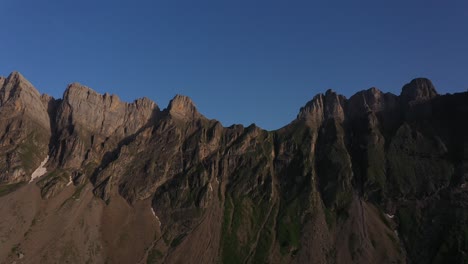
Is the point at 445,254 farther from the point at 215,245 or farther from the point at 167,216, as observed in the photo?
the point at 167,216

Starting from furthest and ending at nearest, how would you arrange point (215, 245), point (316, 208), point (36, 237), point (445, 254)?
point (316, 208), point (215, 245), point (36, 237), point (445, 254)

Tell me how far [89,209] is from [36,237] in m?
27.7

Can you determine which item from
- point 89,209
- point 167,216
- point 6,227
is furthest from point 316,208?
point 6,227

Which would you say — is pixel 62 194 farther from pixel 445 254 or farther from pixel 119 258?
pixel 445 254

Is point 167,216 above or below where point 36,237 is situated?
above

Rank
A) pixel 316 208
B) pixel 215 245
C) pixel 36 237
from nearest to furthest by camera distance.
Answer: pixel 36 237 < pixel 215 245 < pixel 316 208

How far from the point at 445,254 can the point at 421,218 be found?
21.7 meters

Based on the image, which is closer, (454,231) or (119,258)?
(454,231)

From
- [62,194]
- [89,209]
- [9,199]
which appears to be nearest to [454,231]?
[89,209]

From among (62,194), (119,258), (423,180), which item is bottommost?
(119,258)

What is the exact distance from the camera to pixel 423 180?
19050cm

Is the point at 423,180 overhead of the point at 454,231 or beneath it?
overhead

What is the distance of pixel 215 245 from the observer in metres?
181

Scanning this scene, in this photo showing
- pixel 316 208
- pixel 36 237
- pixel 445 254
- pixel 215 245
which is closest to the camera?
pixel 445 254
